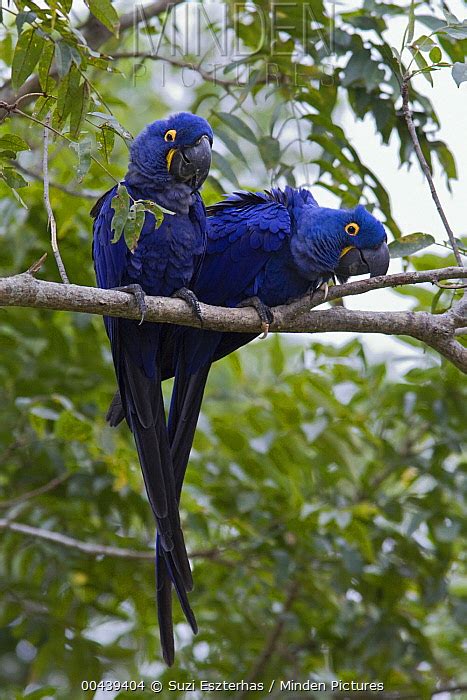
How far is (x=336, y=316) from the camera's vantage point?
205cm

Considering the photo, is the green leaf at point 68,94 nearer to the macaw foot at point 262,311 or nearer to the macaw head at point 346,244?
the macaw foot at point 262,311

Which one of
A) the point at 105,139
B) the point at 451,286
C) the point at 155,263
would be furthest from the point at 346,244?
the point at 105,139

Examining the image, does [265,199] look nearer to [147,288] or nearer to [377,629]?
[147,288]

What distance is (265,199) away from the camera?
103 inches

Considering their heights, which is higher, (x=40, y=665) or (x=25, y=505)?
(x=25, y=505)

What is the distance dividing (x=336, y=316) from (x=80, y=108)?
82 cm

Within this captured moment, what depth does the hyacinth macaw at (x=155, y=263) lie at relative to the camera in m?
2.25

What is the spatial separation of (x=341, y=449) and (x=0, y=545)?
1.27 metres

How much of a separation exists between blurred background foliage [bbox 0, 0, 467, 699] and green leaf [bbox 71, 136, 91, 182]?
→ 2.76 feet

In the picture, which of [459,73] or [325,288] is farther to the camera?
[325,288]

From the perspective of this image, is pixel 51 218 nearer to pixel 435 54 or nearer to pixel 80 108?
pixel 80 108

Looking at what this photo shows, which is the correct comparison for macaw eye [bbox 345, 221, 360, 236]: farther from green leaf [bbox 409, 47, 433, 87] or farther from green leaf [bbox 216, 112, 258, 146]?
green leaf [bbox 409, 47, 433, 87]

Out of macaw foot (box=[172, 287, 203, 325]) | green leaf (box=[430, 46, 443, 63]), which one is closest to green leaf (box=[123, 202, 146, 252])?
macaw foot (box=[172, 287, 203, 325])

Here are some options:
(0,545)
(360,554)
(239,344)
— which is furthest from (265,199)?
(0,545)
